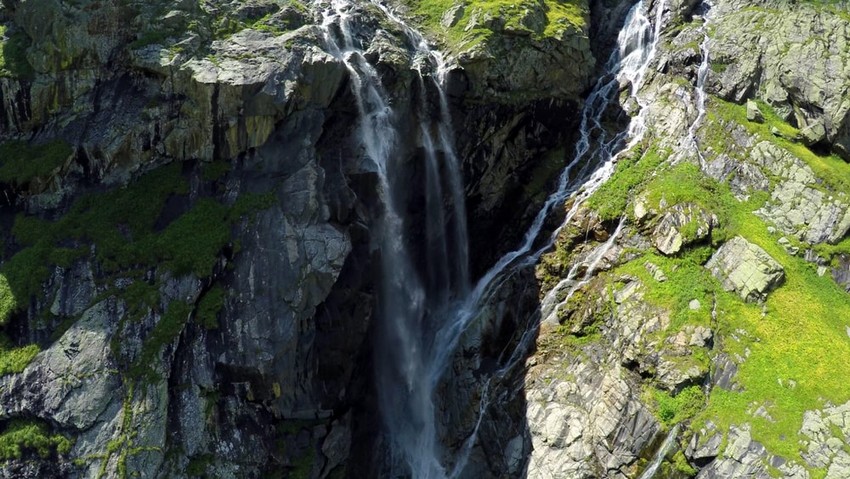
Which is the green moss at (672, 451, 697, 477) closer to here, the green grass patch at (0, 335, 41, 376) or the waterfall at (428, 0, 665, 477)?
the waterfall at (428, 0, 665, 477)

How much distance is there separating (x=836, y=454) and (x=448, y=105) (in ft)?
62.2

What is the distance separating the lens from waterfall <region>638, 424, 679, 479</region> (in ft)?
59.1

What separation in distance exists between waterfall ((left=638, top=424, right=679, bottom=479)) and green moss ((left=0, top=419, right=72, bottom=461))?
18.1 m

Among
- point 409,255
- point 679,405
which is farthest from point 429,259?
point 679,405

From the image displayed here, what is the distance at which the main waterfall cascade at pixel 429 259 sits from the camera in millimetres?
23453

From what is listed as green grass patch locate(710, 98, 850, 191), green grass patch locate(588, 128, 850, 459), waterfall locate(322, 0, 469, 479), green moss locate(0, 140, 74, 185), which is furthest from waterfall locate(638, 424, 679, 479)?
green moss locate(0, 140, 74, 185)

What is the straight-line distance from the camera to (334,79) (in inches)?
892

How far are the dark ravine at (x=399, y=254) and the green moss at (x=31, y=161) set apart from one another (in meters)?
0.10

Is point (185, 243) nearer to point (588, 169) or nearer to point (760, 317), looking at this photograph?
point (588, 169)

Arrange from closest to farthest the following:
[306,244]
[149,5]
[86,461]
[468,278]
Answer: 1. [86,461]
2. [306,244]
3. [149,5]
4. [468,278]

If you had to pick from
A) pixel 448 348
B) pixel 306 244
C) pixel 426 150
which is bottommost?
pixel 448 348

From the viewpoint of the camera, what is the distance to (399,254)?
25.4m

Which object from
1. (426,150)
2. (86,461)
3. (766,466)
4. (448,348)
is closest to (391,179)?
(426,150)

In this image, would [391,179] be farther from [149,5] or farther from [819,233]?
[819,233]
